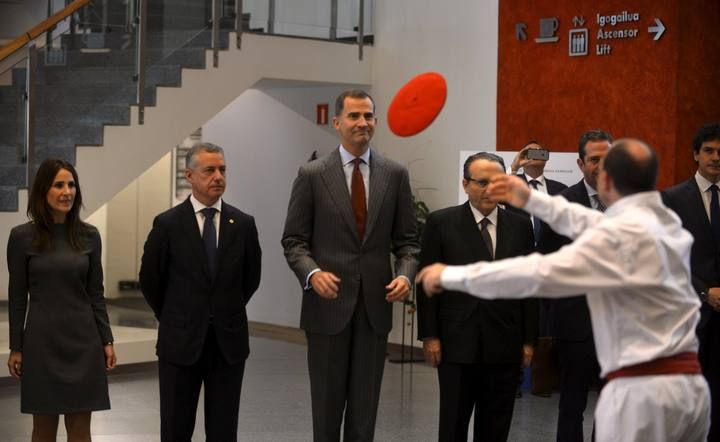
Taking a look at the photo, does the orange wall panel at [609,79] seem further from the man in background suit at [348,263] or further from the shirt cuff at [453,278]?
the shirt cuff at [453,278]

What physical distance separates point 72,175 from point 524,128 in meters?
5.24

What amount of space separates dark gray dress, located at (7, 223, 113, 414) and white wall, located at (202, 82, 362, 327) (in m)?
6.54

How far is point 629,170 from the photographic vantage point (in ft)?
12.6

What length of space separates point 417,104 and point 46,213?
510 centimetres

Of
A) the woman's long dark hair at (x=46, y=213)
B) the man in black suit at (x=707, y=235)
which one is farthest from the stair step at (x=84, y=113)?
the man in black suit at (x=707, y=235)

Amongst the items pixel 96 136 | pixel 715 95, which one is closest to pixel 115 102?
pixel 96 136

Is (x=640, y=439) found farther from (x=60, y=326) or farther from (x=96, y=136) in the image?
(x=96, y=136)

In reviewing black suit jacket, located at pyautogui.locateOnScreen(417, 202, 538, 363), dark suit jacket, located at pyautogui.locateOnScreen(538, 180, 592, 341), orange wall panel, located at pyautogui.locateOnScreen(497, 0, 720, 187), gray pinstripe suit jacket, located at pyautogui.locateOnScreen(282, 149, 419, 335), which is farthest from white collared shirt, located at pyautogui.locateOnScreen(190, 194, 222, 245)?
orange wall panel, located at pyautogui.locateOnScreen(497, 0, 720, 187)

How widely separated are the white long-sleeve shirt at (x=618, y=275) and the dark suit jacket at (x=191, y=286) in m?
1.92

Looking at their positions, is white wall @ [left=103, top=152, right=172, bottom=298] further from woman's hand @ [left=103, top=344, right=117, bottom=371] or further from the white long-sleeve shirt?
the white long-sleeve shirt

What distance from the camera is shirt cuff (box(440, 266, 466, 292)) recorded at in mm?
3746

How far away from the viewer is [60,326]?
5547 millimetres

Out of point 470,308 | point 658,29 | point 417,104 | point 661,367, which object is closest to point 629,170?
point 661,367

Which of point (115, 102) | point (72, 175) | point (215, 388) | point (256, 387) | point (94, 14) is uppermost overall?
point (94, 14)
